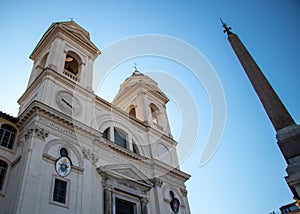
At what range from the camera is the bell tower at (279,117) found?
7.41m

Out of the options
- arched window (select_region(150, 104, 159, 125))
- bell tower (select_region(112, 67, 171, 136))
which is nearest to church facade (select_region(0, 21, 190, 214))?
bell tower (select_region(112, 67, 171, 136))

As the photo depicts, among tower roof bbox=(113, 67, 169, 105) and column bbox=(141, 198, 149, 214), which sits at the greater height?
tower roof bbox=(113, 67, 169, 105)

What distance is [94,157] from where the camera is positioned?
15.8 m

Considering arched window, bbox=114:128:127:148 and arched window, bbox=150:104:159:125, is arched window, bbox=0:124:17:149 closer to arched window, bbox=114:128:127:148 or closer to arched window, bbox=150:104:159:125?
arched window, bbox=114:128:127:148

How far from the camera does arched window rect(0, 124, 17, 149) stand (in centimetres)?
1413

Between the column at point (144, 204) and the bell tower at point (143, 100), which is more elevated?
the bell tower at point (143, 100)

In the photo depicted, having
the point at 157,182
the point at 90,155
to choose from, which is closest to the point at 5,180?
the point at 90,155

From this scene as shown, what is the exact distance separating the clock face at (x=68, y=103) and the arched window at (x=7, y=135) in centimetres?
299

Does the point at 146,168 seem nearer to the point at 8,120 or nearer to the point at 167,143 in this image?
the point at 167,143

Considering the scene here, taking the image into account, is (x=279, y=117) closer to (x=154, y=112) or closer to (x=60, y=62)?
(x=60, y=62)

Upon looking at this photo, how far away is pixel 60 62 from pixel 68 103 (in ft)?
13.0

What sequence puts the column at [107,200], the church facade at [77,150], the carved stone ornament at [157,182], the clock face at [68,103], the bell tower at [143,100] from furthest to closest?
the bell tower at [143,100]
the carved stone ornament at [157,182]
the clock face at [68,103]
the column at [107,200]
the church facade at [77,150]

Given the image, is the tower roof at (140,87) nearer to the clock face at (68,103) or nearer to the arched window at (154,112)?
the arched window at (154,112)

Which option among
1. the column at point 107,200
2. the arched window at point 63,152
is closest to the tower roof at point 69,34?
the arched window at point 63,152
